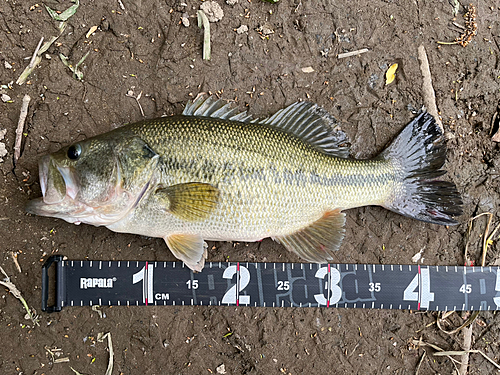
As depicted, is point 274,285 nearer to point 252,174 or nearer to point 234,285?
point 234,285

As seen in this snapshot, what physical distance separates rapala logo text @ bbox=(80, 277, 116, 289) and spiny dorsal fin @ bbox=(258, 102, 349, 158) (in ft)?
5.69

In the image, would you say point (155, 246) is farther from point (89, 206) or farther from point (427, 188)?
point (427, 188)

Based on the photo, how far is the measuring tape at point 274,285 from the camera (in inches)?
106

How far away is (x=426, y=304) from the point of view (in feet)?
9.20

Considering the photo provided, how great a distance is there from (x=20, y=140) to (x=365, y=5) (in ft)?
10.1

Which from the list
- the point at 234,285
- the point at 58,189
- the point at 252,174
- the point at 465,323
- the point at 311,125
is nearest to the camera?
the point at 58,189

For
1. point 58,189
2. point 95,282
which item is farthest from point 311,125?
point 95,282

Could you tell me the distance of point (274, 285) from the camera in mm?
2764

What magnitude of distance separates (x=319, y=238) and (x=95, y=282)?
178 centimetres

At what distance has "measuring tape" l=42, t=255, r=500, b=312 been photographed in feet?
8.80

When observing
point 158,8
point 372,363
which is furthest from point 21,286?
point 372,363

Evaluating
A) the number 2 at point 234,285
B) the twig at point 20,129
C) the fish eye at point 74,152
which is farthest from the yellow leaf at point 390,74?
the twig at point 20,129

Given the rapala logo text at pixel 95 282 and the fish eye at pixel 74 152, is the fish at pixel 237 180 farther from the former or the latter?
the rapala logo text at pixel 95 282

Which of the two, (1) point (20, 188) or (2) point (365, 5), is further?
(2) point (365, 5)
